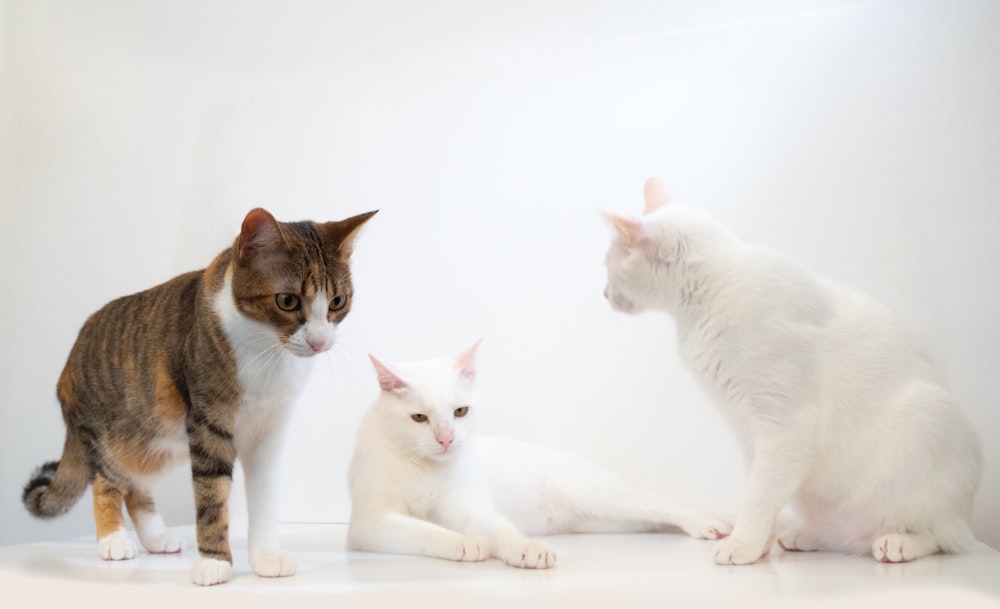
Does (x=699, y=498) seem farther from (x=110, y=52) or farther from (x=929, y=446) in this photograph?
(x=110, y=52)

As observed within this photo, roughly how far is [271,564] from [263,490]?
172mm

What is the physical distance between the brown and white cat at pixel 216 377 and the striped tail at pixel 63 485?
0.01 m

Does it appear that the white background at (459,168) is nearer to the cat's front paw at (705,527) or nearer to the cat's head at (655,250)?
the cat's front paw at (705,527)

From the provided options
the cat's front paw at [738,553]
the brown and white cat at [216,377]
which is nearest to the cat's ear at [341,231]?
the brown and white cat at [216,377]

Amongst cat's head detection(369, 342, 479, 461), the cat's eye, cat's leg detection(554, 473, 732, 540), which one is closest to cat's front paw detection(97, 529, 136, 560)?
cat's head detection(369, 342, 479, 461)

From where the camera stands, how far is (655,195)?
2160mm

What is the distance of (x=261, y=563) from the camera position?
5.60ft

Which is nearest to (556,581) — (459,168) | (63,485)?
(63,485)

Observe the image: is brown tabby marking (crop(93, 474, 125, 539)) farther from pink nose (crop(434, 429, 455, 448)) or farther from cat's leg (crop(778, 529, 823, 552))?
cat's leg (crop(778, 529, 823, 552))

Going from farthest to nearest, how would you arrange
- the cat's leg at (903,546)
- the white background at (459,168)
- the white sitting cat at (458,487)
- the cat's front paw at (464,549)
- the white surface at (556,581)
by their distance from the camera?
the white background at (459,168)
the white sitting cat at (458,487)
the cat's front paw at (464,549)
the cat's leg at (903,546)
the white surface at (556,581)

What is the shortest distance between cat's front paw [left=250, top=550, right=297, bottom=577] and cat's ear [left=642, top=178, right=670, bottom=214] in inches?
46.2

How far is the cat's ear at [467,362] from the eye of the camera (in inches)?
90.8

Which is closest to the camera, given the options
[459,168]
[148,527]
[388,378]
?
[148,527]

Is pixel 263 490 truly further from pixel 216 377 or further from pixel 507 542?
pixel 507 542
